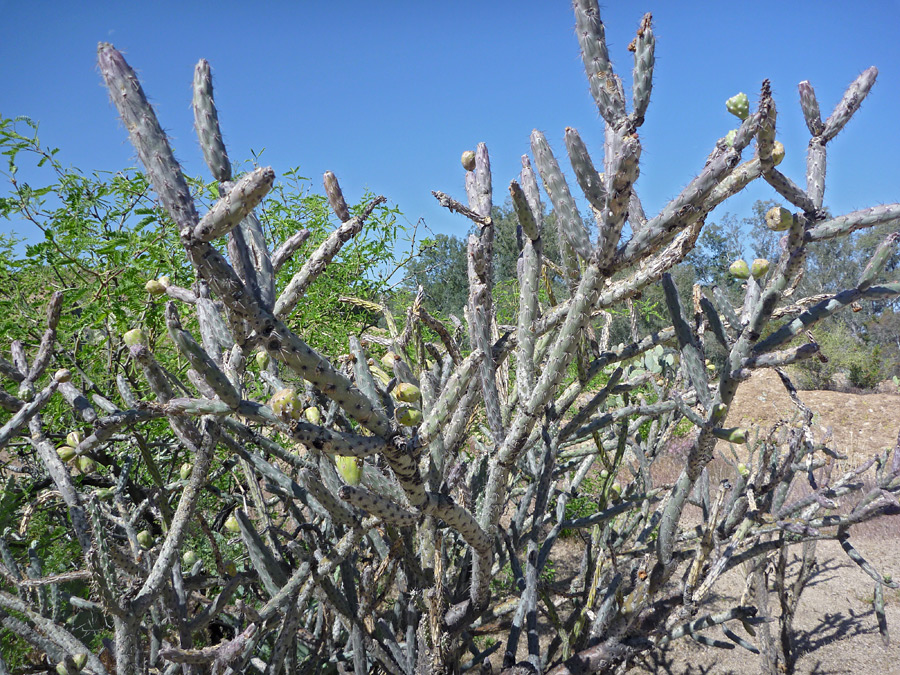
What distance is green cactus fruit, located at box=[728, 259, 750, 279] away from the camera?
2211mm

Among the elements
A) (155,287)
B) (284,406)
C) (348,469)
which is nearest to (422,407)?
(348,469)

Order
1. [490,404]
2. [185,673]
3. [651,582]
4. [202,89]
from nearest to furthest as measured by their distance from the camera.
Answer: [202,89] → [490,404] → [185,673] → [651,582]

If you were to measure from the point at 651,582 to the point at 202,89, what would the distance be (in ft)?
7.86

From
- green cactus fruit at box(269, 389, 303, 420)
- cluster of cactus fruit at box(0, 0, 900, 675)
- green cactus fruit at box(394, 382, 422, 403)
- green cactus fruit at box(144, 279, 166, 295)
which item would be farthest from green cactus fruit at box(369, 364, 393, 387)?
green cactus fruit at box(269, 389, 303, 420)

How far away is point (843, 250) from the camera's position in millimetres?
31750

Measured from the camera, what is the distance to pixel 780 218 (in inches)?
74.2

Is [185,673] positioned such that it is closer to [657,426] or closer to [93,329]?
[93,329]

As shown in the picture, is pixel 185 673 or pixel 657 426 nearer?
pixel 185 673

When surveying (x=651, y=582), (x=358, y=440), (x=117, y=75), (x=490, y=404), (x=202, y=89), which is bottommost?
(x=651, y=582)

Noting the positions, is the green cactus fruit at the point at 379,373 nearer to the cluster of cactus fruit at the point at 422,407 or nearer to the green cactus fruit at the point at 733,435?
the cluster of cactus fruit at the point at 422,407

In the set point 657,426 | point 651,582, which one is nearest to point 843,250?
point 657,426

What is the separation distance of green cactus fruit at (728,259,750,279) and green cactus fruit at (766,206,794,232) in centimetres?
29

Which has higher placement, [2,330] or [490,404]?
[2,330]

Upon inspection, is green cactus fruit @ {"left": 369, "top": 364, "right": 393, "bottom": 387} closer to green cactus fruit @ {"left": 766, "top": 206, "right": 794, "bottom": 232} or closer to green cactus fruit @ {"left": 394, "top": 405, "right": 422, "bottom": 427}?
green cactus fruit @ {"left": 394, "top": 405, "right": 422, "bottom": 427}
